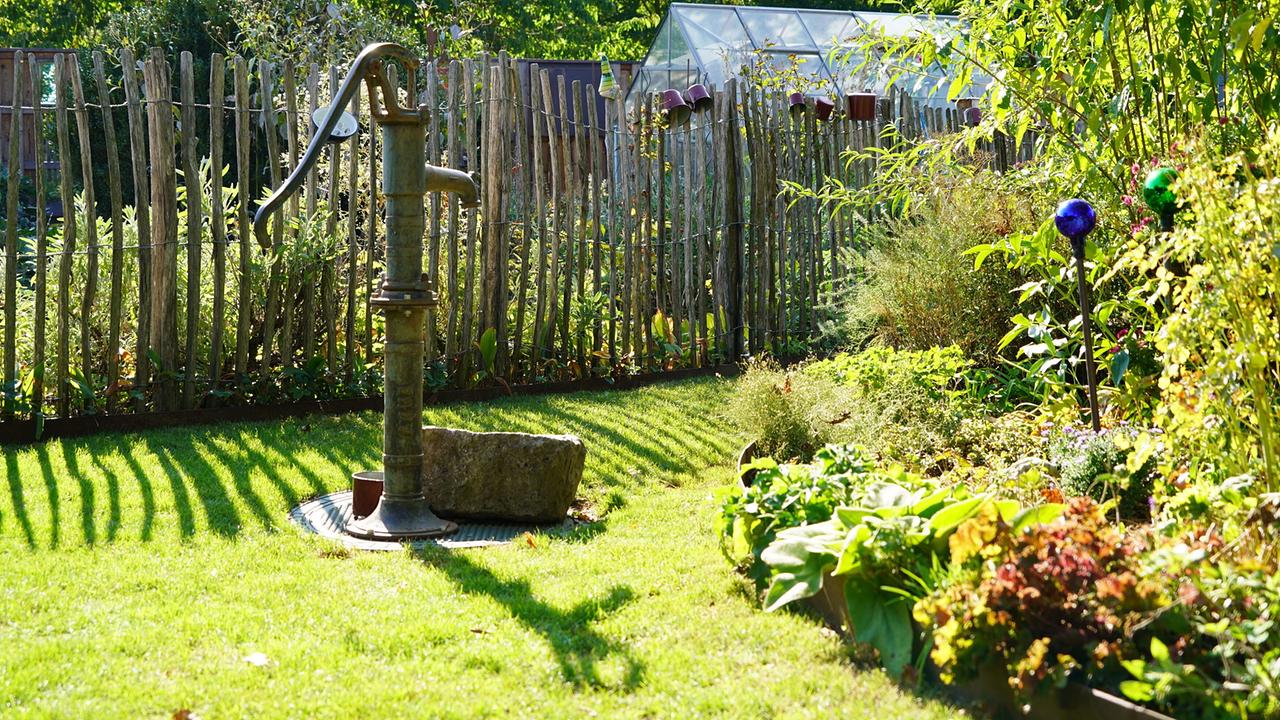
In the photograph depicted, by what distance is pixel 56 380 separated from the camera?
223 inches

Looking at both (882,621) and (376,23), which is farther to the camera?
(376,23)

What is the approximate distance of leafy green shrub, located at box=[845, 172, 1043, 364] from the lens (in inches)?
238

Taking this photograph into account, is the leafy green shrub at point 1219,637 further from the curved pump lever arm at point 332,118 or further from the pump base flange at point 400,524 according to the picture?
the curved pump lever arm at point 332,118

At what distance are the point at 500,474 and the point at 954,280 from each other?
287 centimetres

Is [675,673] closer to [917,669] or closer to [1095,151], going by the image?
[917,669]

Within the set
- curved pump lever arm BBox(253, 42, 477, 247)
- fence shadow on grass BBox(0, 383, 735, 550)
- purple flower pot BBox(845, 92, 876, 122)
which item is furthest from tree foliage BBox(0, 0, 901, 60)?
curved pump lever arm BBox(253, 42, 477, 247)

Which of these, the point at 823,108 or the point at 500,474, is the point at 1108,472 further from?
the point at 823,108

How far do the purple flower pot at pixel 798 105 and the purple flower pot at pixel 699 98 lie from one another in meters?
0.67

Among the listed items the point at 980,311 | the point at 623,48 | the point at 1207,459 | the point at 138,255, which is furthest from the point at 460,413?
the point at 623,48

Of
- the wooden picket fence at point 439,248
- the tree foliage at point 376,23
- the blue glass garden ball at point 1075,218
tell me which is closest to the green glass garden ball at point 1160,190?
the blue glass garden ball at point 1075,218

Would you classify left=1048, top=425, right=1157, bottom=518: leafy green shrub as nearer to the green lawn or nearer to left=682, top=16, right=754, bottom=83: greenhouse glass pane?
the green lawn

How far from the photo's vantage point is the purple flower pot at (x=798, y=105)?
27.8 feet

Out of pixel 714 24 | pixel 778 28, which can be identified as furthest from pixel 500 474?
pixel 778 28

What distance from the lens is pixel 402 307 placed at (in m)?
4.15
